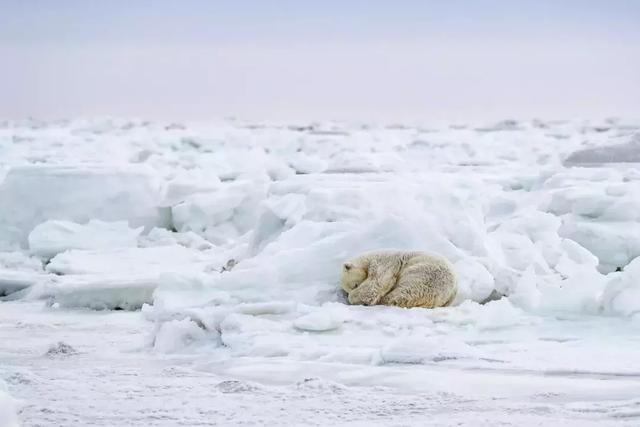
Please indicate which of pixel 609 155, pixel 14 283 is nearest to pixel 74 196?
pixel 14 283

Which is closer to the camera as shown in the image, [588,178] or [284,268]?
[284,268]

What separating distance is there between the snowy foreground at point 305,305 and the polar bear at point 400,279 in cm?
17

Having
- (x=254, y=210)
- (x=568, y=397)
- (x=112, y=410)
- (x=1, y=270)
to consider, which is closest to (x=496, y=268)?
(x=568, y=397)

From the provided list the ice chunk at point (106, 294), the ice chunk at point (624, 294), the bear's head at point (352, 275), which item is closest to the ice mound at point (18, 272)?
the ice chunk at point (106, 294)

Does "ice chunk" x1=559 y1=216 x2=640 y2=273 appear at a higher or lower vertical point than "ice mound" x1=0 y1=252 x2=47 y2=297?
higher

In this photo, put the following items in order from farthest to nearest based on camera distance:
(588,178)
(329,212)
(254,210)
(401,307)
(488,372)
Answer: (254,210) → (588,178) → (329,212) → (401,307) → (488,372)

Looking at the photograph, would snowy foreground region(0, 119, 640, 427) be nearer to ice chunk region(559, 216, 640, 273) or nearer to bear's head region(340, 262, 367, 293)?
ice chunk region(559, 216, 640, 273)

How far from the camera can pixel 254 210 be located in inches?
470

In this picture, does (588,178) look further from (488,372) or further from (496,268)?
(488,372)

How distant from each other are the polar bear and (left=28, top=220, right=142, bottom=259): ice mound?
425cm

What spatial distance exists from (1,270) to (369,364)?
4.81m

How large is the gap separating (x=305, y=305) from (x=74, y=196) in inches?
226

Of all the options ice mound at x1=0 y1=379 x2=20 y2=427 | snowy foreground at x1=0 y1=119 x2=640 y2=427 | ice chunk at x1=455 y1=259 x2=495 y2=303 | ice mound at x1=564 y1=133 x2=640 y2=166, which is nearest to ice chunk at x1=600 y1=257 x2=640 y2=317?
snowy foreground at x1=0 y1=119 x2=640 y2=427

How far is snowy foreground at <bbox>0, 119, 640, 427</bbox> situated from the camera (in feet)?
14.1
